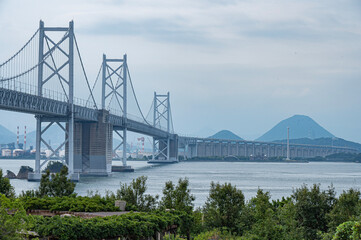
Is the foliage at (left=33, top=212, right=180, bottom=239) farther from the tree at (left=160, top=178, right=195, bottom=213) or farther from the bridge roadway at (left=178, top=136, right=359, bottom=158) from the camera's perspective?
the bridge roadway at (left=178, top=136, right=359, bottom=158)

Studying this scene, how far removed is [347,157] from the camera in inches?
6457

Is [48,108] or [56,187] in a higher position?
[48,108]

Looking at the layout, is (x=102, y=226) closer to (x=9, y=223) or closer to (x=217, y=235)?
(x=9, y=223)

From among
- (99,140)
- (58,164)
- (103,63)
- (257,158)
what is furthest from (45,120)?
(257,158)

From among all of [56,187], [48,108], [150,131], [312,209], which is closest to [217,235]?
[312,209]

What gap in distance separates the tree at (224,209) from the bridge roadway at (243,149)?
114 m

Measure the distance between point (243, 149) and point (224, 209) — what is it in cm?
13773

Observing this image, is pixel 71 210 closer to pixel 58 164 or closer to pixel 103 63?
pixel 58 164

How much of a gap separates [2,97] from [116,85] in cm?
4184

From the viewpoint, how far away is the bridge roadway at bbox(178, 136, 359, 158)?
14762 centimetres

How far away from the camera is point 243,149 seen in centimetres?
15788

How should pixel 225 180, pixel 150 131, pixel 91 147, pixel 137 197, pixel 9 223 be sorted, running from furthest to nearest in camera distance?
pixel 150 131
pixel 91 147
pixel 225 180
pixel 137 197
pixel 9 223

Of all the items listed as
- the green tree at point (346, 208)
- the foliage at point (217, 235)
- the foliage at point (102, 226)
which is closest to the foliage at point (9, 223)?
the foliage at point (102, 226)

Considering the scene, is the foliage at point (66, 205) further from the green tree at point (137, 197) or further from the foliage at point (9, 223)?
the foliage at point (9, 223)
